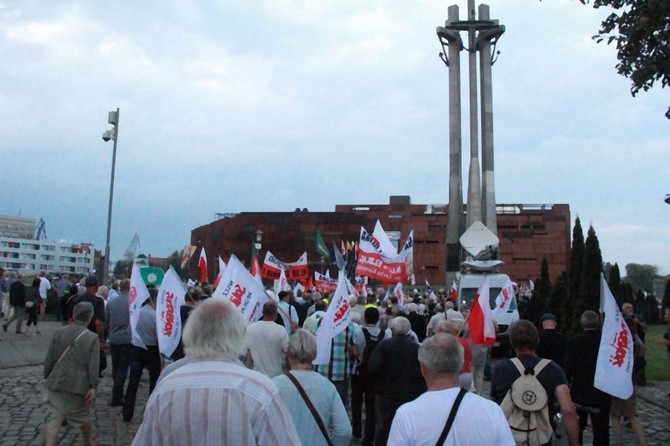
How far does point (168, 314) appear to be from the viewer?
357 inches

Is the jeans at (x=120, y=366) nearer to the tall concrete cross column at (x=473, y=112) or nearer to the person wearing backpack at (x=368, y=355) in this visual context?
the person wearing backpack at (x=368, y=355)

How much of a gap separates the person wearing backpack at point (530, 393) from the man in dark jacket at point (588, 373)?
241 centimetres

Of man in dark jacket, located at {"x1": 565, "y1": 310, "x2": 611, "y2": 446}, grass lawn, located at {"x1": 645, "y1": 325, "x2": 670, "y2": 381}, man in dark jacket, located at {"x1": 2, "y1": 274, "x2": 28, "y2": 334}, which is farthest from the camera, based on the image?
man in dark jacket, located at {"x1": 2, "y1": 274, "x2": 28, "y2": 334}

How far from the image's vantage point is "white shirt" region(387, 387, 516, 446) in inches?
144

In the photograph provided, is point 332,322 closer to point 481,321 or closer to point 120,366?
point 481,321

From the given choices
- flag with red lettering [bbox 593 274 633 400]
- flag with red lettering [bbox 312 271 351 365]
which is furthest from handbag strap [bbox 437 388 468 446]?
flag with red lettering [bbox 312 271 351 365]

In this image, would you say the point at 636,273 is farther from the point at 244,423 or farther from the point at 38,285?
the point at 244,423

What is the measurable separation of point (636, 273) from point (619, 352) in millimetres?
135678

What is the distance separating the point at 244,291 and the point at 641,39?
21.7 ft

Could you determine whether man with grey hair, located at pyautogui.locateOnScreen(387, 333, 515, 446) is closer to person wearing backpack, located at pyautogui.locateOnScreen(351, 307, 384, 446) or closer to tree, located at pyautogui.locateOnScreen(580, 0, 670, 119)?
person wearing backpack, located at pyautogui.locateOnScreen(351, 307, 384, 446)

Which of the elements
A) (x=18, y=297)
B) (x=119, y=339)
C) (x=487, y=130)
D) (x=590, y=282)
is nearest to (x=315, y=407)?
(x=119, y=339)

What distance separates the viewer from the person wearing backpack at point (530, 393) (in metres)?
5.48

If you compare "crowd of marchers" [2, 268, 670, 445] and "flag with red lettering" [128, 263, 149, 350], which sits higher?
"flag with red lettering" [128, 263, 149, 350]

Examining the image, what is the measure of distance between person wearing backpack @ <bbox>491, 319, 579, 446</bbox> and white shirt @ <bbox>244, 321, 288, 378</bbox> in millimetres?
3004
